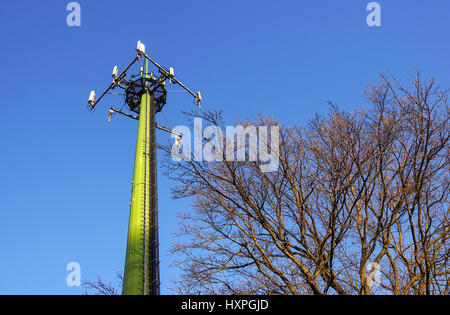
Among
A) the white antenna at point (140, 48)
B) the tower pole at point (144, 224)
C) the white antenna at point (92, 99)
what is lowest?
the tower pole at point (144, 224)

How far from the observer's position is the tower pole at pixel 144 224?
9.83 metres

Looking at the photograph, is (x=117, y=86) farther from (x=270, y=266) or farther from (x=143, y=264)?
(x=270, y=266)

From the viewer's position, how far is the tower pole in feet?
32.3

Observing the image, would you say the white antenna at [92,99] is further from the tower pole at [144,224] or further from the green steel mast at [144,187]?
the tower pole at [144,224]

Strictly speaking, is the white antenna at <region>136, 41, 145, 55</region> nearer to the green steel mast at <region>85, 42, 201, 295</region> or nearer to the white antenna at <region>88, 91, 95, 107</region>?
the green steel mast at <region>85, 42, 201, 295</region>

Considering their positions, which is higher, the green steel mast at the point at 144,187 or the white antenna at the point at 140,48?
the white antenna at the point at 140,48

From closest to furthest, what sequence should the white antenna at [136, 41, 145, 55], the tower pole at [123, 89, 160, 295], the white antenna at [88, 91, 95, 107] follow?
1. the tower pole at [123, 89, 160, 295]
2. the white antenna at [136, 41, 145, 55]
3. the white antenna at [88, 91, 95, 107]

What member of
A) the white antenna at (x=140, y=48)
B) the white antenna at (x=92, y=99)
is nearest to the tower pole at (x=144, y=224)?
the white antenna at (x=140, y=48)

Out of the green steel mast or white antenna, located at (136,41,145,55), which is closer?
the green steel mast

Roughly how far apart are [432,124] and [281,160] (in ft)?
10.4

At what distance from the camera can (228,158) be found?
8570mm

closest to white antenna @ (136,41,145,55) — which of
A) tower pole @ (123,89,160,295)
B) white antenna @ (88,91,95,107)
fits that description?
white antenna @ (88,91,95,107)
